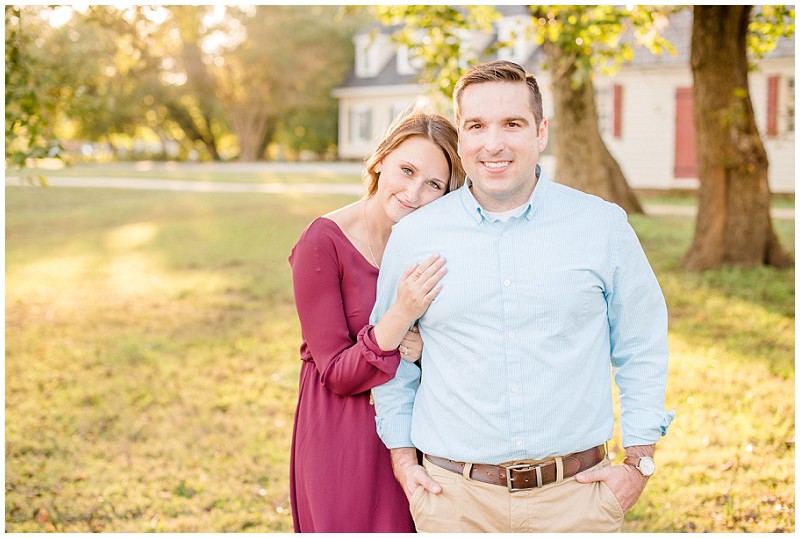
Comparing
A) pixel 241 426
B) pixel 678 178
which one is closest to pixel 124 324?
pixel 241 426

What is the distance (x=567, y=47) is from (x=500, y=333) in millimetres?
5221

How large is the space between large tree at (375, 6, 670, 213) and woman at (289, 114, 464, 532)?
4.29 meters

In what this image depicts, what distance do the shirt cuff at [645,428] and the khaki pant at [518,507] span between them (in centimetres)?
13

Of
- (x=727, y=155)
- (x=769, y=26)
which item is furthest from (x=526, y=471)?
(x=727, y=155)

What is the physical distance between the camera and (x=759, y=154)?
10828 mm

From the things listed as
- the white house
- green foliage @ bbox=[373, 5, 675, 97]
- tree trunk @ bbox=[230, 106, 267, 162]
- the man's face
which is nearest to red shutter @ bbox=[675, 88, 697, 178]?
the white house

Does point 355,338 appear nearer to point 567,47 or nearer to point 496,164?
point 496,164

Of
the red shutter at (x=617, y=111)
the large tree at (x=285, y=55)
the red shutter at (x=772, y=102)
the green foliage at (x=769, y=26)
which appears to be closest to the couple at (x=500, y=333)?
the green foliage at (x=769, y=26)

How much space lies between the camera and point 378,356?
8.75 feet

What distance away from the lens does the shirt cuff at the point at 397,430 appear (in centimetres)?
275

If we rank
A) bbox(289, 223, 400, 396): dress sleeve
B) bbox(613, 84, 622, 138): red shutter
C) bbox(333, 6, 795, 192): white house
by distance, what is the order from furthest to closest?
bbox(613, 84, 622, 138): red shutter → bbox(333, 6, 795, 192): white house → bbox(289, 223, 400, 396): dress sleeve

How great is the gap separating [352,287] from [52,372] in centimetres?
593

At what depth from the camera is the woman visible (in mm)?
2750

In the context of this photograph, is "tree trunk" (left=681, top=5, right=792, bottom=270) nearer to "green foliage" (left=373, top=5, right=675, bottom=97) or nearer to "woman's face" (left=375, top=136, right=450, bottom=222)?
"green foliage" (left=373, top=5, right=675, bottom=97)
